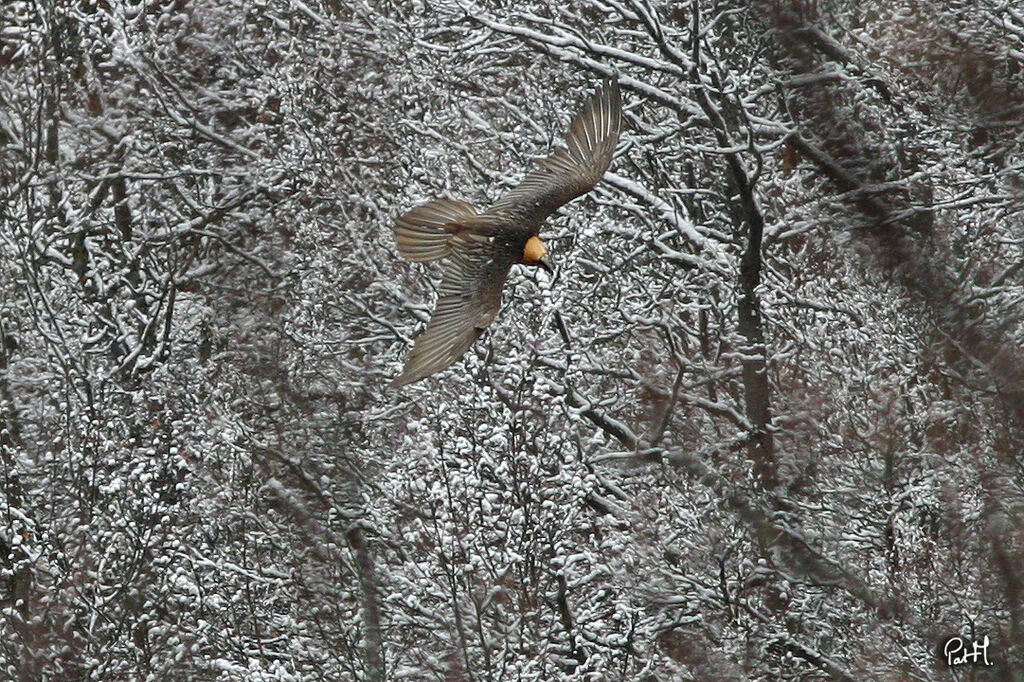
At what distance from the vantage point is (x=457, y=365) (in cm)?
1095

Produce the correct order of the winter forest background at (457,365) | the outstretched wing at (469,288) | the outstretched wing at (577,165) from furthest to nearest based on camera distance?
the winter forest background at (457,365)
the outstretched wing at (577,165)
the outstretched wing at (469,288)

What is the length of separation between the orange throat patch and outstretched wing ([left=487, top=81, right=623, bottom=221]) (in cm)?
12

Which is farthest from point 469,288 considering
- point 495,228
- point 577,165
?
point 577,165

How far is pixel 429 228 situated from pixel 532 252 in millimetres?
404

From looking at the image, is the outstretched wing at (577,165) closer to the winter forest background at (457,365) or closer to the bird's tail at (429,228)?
the bird's tail at (429,228)

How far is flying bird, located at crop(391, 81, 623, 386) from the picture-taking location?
5.78m

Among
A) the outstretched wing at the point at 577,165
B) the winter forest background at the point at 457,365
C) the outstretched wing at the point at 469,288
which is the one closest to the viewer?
the outstretched wing at the point at 469,288

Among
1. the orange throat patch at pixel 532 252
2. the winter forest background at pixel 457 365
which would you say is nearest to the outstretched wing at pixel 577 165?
the orange throat patch at pixel 532 252

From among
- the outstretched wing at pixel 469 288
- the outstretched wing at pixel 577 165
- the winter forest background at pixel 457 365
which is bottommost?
the outstretched wing at pixel 469 288

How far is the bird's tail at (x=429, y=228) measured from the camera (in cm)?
573

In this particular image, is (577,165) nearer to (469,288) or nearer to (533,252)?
(533,252)

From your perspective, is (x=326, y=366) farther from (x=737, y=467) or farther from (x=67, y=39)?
(x=67, y=39)

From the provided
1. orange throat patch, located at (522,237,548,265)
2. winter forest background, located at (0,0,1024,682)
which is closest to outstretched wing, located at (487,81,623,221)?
orange throat patch, located at (522,237,548,265)

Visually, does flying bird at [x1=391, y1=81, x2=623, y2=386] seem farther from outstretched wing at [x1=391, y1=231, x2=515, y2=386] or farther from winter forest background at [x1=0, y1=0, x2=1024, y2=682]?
winter forest background at [x1=0, y1=0, x2=1024, y2=682]
